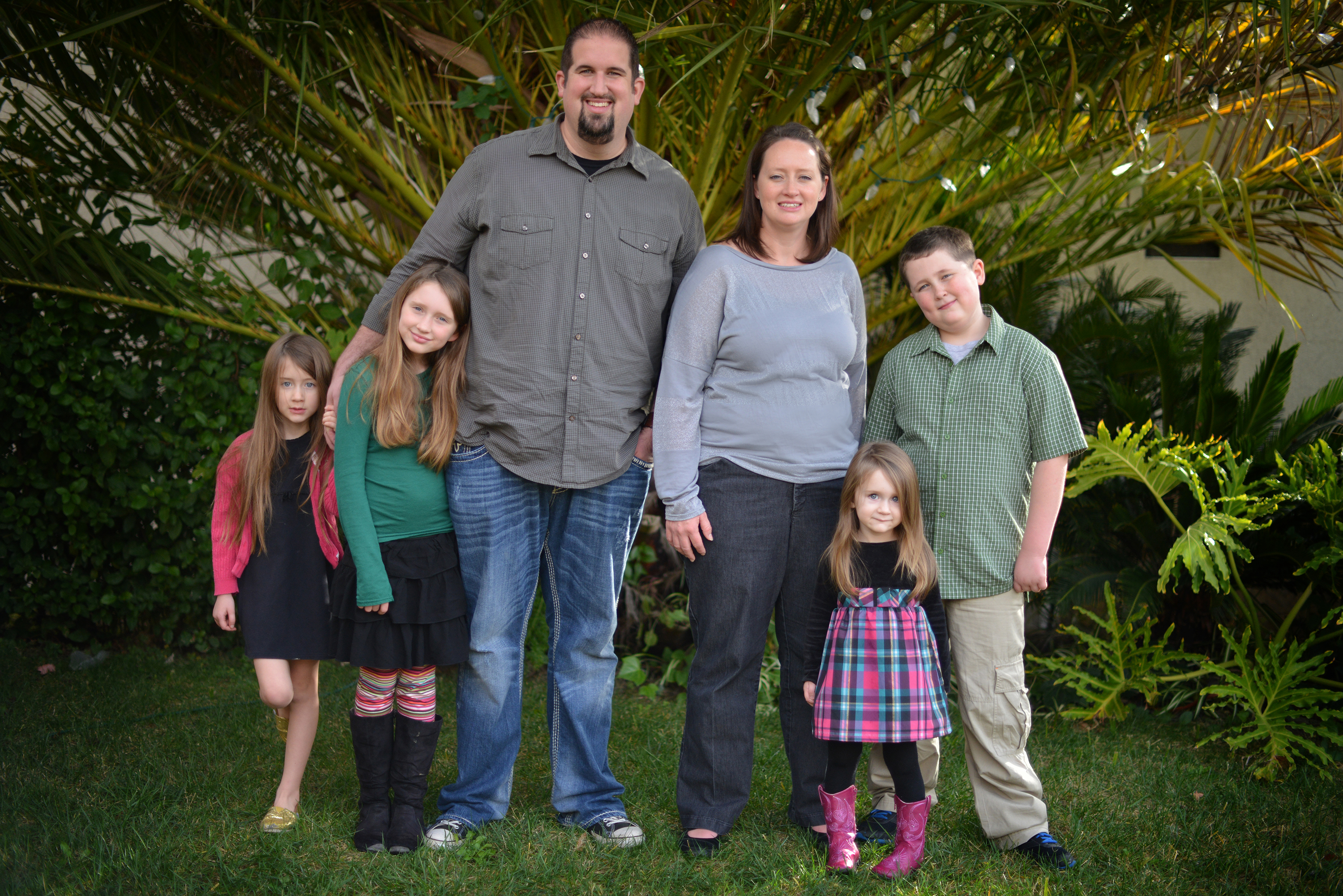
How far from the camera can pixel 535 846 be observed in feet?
8.95

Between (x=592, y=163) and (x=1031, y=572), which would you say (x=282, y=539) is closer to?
(x=592, y=163)

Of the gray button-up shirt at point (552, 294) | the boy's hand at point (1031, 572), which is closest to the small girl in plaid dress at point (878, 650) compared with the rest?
the boy's hand at point (1031, 572)

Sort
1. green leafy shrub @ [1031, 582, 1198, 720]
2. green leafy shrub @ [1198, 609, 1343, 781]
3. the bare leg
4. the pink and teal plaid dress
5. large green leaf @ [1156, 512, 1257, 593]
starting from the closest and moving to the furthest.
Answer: the pink and teal plaid dress < the bare leg < large green leaf @ [1156, 512, 1257, 593] < green leafy shrub @ [1198, 609, 1343, 781] < green leafy shrub @ [1031, 582, 1198, 720]

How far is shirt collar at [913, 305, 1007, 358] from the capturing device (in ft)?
8.93

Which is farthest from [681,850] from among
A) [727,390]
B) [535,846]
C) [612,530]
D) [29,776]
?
[29,776]

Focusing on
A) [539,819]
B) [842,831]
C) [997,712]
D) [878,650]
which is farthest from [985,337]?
[539,819]

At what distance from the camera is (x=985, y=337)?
107 inches

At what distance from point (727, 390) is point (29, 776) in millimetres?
2490

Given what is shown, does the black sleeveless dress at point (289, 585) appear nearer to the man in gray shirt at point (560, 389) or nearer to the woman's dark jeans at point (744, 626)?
the man in gray shirt at point (560, 389)

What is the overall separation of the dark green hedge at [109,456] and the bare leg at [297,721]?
5.88ft

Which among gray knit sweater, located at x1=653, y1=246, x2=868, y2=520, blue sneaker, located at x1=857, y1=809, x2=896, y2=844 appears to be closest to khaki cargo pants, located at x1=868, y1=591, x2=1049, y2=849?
blue sneaker, located at x1=857, y1=809, x2=896, y2=844

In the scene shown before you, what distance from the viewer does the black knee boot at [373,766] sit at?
2.77m

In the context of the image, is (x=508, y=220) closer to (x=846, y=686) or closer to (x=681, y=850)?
(x=846, y=686)

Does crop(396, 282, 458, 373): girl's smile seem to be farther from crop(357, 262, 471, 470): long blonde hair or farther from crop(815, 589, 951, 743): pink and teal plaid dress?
crop(815, 589, 951, 743): pink and teal plaid dress
